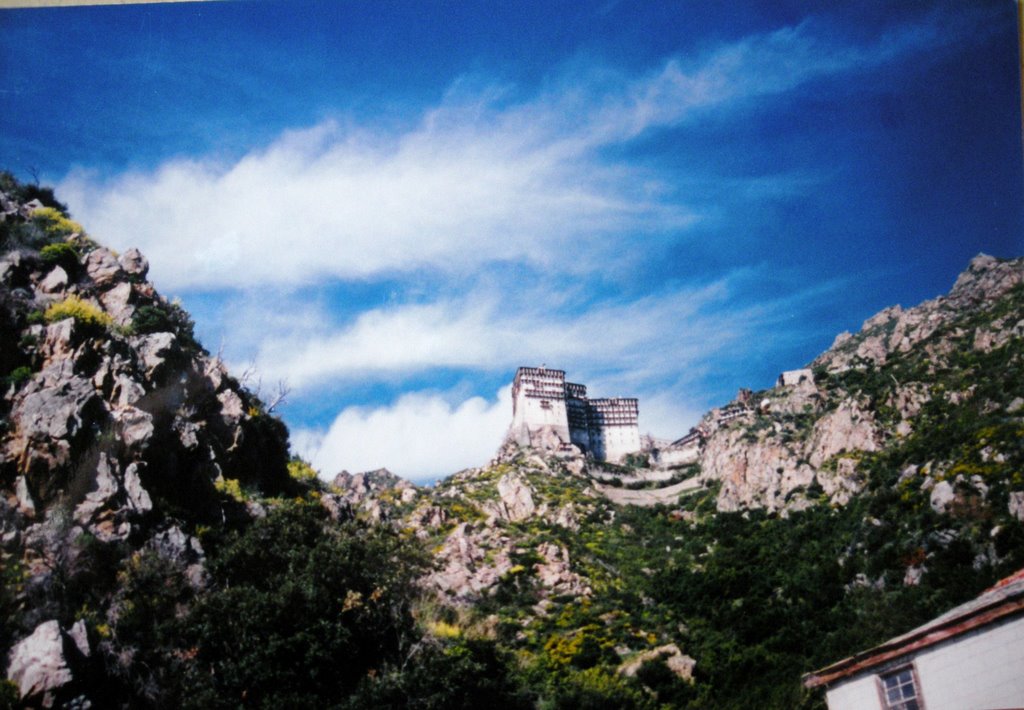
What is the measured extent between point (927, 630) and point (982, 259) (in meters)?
8.62

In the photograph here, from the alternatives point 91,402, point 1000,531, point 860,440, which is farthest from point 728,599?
point 91,402

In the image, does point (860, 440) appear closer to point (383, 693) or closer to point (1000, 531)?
point (1000, 531)

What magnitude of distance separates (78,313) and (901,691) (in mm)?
16787

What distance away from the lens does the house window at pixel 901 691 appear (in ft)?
30.0

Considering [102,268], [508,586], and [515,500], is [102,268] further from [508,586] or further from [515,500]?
[515,500]

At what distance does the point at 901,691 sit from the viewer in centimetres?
936

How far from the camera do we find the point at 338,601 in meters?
13.4

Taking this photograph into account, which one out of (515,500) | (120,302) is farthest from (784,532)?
(120,302)

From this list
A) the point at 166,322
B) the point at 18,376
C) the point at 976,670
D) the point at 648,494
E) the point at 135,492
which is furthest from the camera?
the point at 648,494

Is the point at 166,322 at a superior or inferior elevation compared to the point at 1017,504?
superior

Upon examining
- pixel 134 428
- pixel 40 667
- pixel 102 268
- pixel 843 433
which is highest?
pixel 102 268

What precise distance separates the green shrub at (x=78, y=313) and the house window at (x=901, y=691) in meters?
16.4

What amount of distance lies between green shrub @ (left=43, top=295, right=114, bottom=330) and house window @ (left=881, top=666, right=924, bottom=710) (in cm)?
1642

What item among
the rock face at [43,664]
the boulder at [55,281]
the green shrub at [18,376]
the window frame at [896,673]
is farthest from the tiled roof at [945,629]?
the boulder at [55,281]
